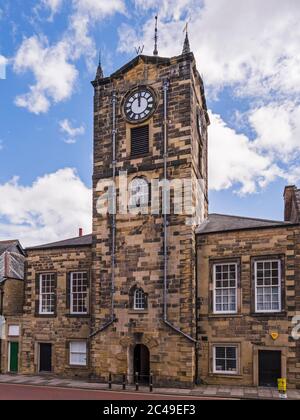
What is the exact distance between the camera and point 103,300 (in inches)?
886

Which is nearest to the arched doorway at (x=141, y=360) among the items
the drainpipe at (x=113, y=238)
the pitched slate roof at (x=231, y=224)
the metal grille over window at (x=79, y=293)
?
the drainpipe at (x=113, y=238)

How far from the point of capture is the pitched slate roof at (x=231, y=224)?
2092cm

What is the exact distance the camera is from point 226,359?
20609 mm

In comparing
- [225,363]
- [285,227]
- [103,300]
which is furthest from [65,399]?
[285,227]

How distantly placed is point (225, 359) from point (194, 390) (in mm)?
2170

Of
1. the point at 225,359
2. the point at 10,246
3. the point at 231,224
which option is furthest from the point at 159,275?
the point at 10,246

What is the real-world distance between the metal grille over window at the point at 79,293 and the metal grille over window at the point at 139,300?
11.3 feet

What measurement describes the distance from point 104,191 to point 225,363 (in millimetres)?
10364

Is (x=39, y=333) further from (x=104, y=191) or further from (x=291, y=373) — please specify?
(x=291, y=373)

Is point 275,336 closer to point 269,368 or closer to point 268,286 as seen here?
point 269,368

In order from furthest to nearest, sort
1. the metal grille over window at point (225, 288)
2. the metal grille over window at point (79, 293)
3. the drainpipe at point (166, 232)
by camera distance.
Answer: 1. the metal grille over window at point (79, 293)
2. the metal grille over window at point (225, 288)
3. the drainpipe at point (166, 232)

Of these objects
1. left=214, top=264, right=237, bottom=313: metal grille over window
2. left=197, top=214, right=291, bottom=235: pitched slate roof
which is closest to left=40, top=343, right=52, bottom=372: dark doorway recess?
left=214, top=264, right=237, bottom=313: metal grille over window

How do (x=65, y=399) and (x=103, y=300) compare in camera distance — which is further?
(x=103, y=300)

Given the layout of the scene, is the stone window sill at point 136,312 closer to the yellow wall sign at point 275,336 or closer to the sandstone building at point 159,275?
the sandstone building at point 159,275
